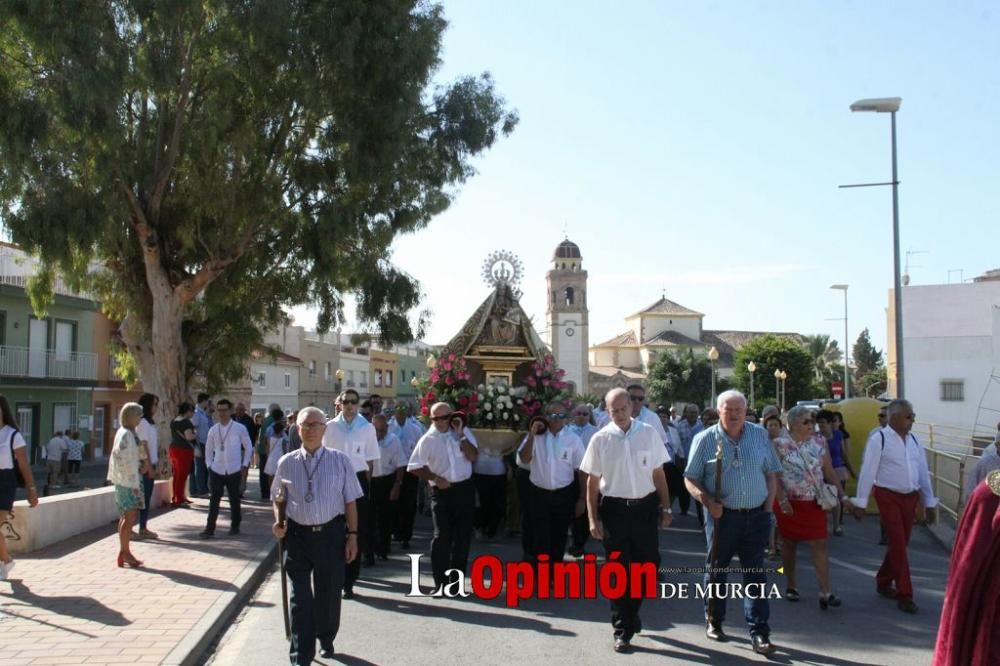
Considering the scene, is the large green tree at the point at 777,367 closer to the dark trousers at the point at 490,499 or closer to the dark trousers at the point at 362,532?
the dark trousers at the point at 490,499

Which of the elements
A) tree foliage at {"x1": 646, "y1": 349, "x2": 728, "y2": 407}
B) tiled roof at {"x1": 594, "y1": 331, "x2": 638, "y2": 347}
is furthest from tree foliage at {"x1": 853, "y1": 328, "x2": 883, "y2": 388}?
tree foliage at {"x1": 646, "y1": 349, "x2": 728, "y2": 407}

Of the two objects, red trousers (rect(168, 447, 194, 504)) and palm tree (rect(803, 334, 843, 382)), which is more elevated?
palm tree (rect(803, 334, 843, 382))

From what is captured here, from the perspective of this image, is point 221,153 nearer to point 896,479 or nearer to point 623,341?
point 896,479

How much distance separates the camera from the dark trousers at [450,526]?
8.92 meters

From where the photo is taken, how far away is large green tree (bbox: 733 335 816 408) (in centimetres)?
7050

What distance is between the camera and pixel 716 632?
23.8ft

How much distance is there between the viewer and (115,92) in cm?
1558

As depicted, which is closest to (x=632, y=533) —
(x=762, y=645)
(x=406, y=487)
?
(x=762, y=645)

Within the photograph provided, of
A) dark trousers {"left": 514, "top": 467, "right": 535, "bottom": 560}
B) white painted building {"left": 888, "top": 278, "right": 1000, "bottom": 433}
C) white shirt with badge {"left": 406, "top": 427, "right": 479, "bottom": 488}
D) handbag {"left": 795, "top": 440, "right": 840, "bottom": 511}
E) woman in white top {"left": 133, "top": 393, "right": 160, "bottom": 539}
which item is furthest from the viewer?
white painted building {"left": 888, "top": 278, "right": 1000, "bottom": 433}

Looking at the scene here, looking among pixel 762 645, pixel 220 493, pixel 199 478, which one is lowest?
pixel 762 645

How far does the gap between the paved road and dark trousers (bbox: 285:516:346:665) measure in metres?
0.46

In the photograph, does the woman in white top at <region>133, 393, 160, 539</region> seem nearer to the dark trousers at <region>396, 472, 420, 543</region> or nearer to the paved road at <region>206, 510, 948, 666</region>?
the paved road at <region>206, 510, 948, 666</region>

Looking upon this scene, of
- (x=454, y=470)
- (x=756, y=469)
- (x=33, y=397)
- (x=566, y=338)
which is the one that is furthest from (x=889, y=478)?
(x=566, y=338)

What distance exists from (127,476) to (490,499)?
4.56 metres
